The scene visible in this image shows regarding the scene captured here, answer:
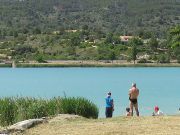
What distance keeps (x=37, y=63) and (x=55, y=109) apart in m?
128

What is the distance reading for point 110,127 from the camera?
18.6m

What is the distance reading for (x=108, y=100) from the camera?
976 inches

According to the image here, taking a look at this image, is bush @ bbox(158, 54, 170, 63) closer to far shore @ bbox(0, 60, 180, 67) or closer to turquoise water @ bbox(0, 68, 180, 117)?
far shore @ bbox(0, 60, 180, 67)

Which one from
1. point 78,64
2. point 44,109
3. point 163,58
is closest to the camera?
point 44,109

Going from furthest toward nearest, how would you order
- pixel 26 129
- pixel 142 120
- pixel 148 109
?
pixel 148 109 < pixel 142 120 < pixel 26 129

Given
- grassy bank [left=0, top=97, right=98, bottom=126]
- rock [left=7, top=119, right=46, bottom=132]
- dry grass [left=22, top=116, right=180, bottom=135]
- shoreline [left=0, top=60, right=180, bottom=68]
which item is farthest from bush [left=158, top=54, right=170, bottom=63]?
rock [left=7, top=119, right=46, bottom=132]

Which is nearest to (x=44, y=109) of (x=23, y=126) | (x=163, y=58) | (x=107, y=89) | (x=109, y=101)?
(x=109, y=101)

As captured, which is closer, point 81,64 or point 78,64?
point 81,64

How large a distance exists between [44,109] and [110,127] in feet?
18.7

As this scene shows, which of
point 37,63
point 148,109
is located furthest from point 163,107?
point 37,63

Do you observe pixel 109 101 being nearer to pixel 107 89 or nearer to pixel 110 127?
pixel 110 127

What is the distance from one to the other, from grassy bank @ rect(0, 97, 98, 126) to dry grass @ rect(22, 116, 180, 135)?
252cm

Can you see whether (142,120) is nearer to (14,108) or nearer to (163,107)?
(14,108)

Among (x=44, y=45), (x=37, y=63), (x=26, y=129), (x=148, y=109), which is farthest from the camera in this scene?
(x=44, y=45)
